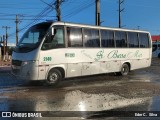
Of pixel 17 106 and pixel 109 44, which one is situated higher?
pixel 109 44

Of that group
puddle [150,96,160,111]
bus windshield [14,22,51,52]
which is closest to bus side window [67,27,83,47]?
bus windshield [14,22,51,52]

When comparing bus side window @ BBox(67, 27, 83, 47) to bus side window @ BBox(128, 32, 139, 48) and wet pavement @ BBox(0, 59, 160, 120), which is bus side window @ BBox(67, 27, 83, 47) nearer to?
wet pavement @ BBox(0, 59, 160, 120)

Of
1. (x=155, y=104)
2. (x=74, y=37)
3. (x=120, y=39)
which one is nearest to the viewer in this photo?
(x=155, y=104)

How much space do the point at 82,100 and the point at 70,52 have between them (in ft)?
16.7

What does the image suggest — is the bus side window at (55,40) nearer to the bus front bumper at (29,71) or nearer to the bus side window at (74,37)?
the bus side window at (74,37)

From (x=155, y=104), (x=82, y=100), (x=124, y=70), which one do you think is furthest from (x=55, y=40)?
(x=124, y=70)

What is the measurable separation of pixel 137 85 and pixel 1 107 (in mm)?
7354

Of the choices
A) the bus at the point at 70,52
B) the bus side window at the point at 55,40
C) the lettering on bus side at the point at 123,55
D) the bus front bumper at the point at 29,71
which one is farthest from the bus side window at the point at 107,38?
the bus front bumper at the point at 29,71

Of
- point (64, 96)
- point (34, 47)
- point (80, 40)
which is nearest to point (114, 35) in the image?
point (80, 40)

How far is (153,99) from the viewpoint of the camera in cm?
1198

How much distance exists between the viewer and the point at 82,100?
1168cm

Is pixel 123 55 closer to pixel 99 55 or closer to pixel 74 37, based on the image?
pixel 99 55

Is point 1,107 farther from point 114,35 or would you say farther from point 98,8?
point 98,8

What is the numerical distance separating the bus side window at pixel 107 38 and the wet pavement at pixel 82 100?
390 centimetres
